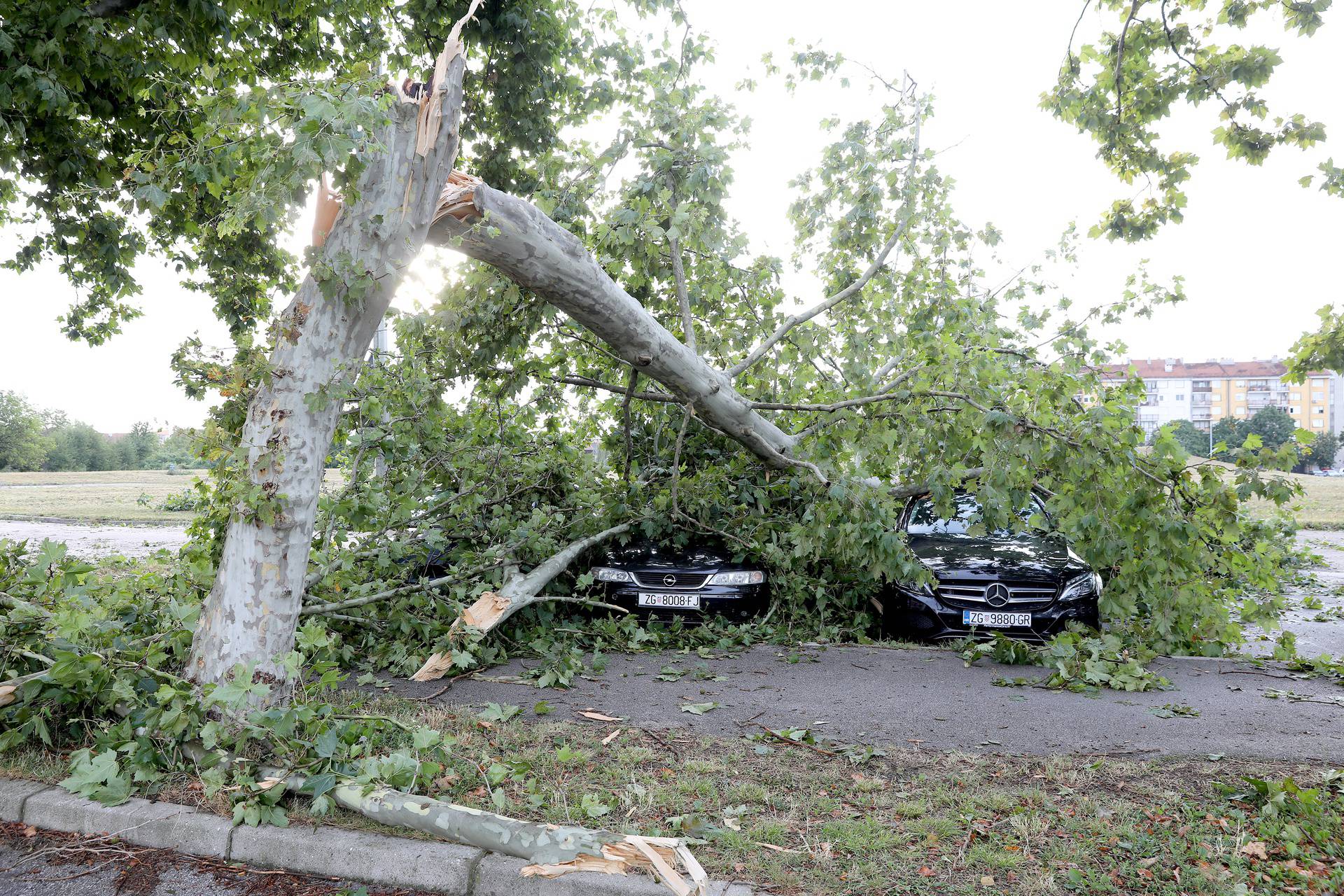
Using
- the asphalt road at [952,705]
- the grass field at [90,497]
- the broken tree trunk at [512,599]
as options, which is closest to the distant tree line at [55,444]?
the grass field at [90,497]

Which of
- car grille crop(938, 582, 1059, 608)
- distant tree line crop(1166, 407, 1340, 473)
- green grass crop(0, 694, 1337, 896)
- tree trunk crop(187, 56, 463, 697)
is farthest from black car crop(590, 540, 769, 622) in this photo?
distant tree line crop(1166, 407, 1340, 473)

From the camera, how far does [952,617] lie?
7.02 metres

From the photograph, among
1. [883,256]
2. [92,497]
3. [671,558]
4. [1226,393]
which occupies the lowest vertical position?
[92,497]

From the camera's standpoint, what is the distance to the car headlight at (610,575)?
24.2 feet

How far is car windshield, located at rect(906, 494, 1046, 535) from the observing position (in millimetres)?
8031

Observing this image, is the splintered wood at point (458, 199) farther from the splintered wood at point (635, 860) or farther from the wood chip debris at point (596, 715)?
the splintered wood at point (635, 860)

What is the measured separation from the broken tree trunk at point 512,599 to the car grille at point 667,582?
0.33 metres

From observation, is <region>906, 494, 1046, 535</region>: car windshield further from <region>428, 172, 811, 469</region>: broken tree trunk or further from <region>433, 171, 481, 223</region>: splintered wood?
<region>433, 171, 481, 223</region>: splintered wood

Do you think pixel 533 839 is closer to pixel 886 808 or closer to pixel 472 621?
pixel 886 808

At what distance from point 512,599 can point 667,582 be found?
144cm

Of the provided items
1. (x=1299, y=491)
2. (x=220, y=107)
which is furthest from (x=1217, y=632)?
(x=220, y=107)

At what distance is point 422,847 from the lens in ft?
10.3

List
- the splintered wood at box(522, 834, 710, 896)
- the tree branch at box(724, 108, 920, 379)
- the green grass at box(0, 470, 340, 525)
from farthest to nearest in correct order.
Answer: the green grass at box(0, 470, 340, 525), the tree branch at box(724, 108, 920, 379), the splintered wood at box(522, 834, 710, 896)

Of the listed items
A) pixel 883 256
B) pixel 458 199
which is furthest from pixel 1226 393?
pixel 458 199
